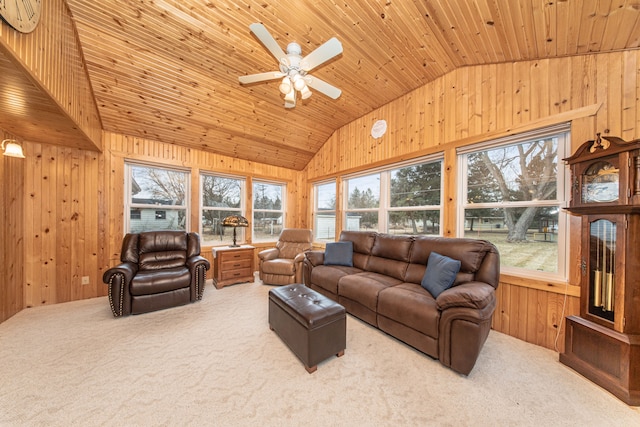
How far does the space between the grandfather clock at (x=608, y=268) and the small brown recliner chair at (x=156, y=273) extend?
4.09m

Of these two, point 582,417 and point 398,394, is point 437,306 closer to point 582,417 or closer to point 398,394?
point 398,394

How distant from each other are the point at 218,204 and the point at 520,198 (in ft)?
15.8

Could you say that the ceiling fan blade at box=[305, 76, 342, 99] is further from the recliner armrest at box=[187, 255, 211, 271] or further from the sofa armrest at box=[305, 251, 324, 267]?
the recliner armrest at box=[187, 255, 211, 271]

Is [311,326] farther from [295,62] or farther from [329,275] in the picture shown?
[295,62]

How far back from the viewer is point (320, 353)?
1794 millimetres

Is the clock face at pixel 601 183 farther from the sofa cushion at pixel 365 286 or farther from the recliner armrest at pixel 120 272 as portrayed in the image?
the recliner armrest at pixel 120 272

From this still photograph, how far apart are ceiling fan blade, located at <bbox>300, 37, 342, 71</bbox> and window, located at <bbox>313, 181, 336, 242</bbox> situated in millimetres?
2933

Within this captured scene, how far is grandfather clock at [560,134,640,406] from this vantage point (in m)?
1.55

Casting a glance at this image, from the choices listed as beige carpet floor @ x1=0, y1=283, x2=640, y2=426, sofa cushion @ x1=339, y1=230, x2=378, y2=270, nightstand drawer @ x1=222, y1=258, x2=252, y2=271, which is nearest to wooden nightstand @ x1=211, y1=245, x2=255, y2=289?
nightstand drawer @ x1=222, y1=258, x2=252, y2=271

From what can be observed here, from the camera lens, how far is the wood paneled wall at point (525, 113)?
6.19 ft

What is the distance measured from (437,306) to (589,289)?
1.25m

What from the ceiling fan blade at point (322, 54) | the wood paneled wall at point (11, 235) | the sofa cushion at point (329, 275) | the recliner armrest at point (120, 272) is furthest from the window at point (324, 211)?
the wood paneled wall at point (11, 235)

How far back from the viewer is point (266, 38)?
1.74m

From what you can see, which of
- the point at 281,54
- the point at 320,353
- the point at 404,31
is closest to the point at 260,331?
the point at 320,353
